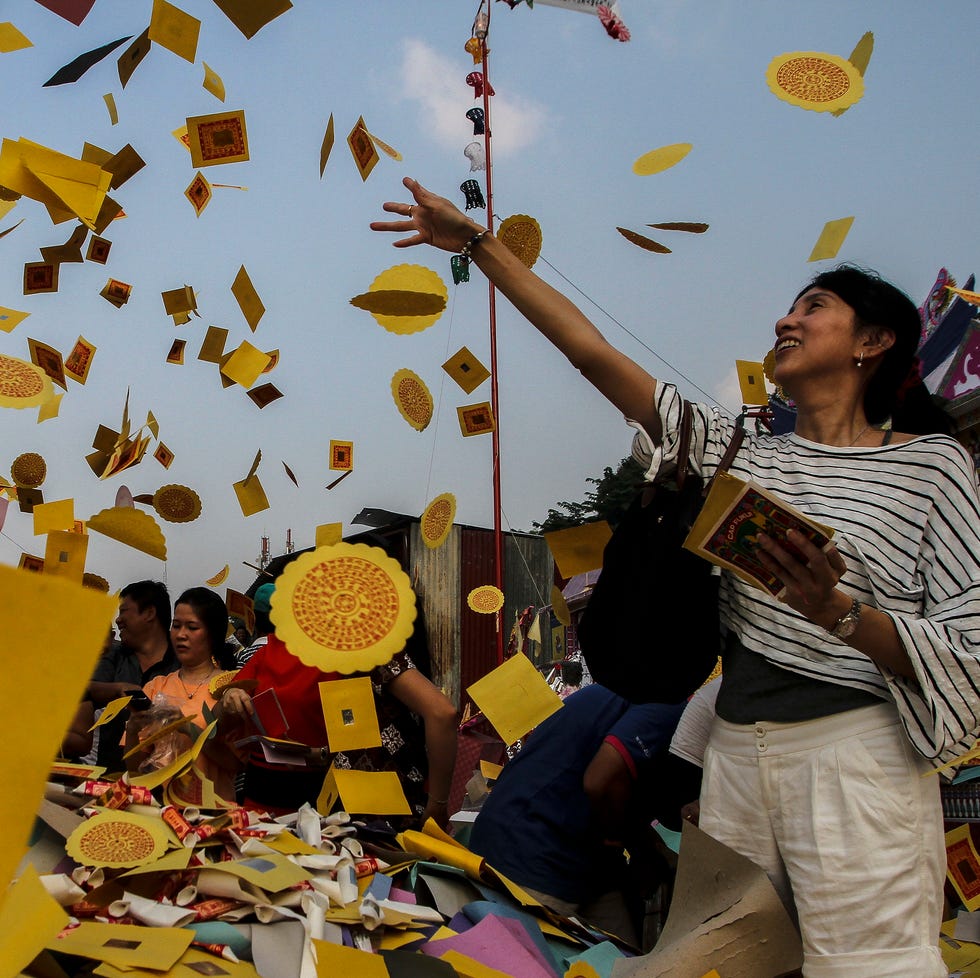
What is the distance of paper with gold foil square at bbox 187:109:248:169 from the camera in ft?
8.69

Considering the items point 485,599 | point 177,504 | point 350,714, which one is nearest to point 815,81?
point 350,714

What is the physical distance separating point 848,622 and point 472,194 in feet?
13.0

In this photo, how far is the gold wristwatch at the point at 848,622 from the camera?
1.29m

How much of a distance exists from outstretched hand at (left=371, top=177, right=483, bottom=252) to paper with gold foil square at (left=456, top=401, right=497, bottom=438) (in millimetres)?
1977

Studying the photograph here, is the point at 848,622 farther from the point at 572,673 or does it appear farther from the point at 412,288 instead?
the point at 572,673

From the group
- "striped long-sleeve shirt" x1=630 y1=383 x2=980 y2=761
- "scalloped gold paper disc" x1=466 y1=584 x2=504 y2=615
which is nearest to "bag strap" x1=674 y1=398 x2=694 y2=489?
"striped long-sleeve shirt" x1=630 y1=383 x2=980 y2=761

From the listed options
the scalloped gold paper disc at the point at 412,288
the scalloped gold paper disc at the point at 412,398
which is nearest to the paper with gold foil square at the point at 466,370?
the scalloped gold paper disc at the point at 412,398

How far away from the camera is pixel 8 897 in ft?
3.43

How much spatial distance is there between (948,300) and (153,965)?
3.70 m

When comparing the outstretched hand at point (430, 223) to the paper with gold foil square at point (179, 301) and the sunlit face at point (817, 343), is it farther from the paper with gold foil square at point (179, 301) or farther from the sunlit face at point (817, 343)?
the paper with gold foil square at point (179, 301)

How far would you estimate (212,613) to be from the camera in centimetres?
325

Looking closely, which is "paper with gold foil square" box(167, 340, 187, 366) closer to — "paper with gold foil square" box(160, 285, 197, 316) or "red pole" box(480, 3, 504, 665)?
"paper with gold foil square" box(160, 285, 197, 316)

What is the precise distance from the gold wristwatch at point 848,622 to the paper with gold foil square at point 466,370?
2.06 meters

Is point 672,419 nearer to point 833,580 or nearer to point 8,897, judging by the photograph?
point 833,580
